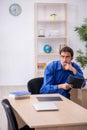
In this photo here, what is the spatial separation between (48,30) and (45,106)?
438cm

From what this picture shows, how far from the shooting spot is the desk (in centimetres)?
190

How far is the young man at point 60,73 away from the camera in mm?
3287

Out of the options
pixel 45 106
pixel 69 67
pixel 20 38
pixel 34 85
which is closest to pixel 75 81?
pixel 69 67

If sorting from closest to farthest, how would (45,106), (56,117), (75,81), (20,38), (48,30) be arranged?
(56,117)
(45,106)
(75,81)
(20,38)
(48,30)

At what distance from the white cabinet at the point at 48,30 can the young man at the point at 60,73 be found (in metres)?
3.04

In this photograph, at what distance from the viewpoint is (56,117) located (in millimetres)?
2059

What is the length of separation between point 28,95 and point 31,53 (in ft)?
12.3

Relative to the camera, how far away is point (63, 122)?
1930mm

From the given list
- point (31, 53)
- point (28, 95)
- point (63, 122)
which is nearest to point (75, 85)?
point (28, 95)

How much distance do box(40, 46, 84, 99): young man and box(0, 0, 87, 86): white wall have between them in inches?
126

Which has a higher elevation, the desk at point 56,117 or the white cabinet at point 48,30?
the white cabinet at point 48,30

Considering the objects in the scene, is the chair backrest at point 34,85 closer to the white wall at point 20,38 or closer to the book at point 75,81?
the book at point 75,81

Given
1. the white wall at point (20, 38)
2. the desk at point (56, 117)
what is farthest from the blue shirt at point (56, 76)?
the white wall at point (20, 38)

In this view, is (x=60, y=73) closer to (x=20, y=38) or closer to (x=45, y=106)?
(x=45, y=106)
